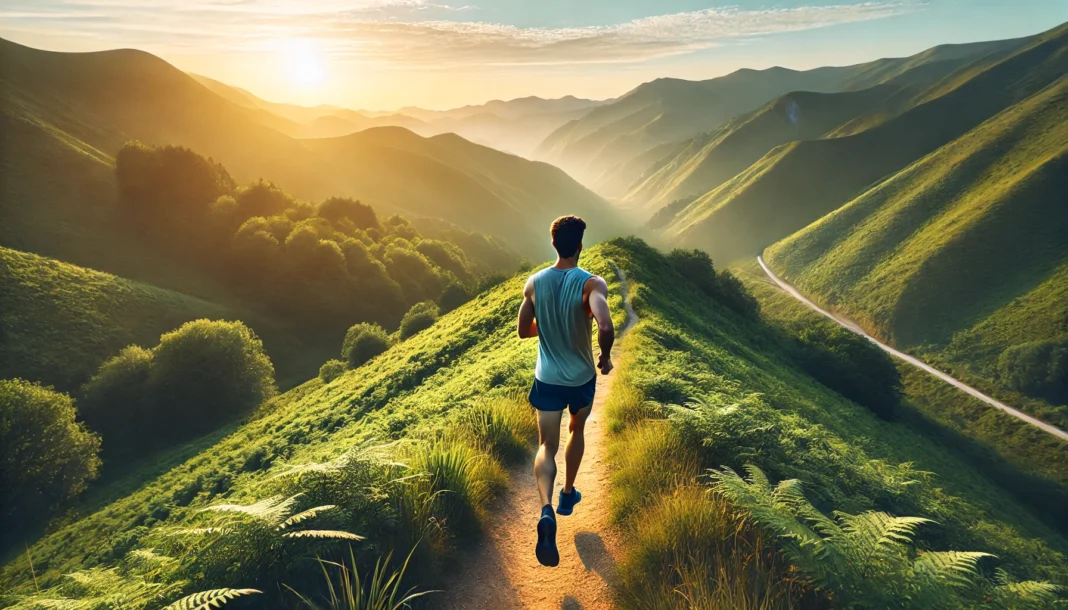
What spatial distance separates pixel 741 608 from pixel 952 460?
2112 inches

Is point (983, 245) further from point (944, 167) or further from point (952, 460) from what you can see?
point (952, 460)

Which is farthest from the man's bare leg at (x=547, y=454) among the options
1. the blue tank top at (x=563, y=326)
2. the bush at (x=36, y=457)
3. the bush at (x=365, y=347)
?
the bush at (x=365, y=347)

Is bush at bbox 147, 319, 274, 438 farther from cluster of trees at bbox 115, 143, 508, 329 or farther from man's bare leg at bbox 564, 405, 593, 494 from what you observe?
man's bare leg at bbox 564, 405, 593, 494

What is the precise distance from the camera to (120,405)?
158 ft

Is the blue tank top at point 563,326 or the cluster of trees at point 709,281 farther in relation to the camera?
the cluster of trees at point 709,281

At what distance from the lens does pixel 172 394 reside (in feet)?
159

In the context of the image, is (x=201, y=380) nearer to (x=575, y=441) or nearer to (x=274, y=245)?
(x=274, y=245)

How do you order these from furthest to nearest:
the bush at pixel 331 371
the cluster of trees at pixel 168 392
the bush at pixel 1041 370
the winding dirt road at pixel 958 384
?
1. the bush at pixel 1041 370
2. the winding dirt road at pixel 958 384
3. the bush at pixel 331 371
4. the cluster of trees at pixel 168 392

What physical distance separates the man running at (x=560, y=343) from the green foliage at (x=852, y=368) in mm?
43606

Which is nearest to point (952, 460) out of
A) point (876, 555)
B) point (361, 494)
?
point (876, 555)

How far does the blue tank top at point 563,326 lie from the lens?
5.89m

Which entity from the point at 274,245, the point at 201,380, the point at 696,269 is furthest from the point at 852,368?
the point at 274,245

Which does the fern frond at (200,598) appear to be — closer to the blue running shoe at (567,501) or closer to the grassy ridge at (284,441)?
the blue running shoe at (567,501)

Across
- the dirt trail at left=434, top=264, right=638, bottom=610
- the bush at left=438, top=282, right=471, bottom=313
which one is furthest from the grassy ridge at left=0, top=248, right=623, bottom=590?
the bush at left=438, top=282, right=471, bottom=313
